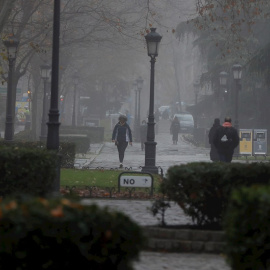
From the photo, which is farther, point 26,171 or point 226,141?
point 226,141

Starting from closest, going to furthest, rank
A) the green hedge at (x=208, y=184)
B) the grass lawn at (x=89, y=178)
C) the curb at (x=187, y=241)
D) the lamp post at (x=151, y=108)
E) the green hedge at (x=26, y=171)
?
1. the curb at (x=187, y=241)
2. the green hedge at (x=208, y=184)
3. the green hedge at (x=26, y=171)
4. the grass lawn at (x=89, y=178)
5. the lamp post at (x=151, y=108)

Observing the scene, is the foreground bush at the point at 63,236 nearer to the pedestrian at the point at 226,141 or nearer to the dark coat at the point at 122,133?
the pedestrian at the point at 226,141

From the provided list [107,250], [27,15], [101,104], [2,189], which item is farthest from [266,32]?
[107,250]

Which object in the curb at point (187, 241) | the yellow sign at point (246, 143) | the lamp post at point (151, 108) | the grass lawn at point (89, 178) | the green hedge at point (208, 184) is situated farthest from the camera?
the yellow sign at point (246, 143)

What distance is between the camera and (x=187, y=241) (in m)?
10.7

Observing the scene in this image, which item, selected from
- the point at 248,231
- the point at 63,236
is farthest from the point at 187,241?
the point at 63,236

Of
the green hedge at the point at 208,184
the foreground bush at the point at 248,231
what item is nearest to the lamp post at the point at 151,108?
the green hedge at the point at 208,184

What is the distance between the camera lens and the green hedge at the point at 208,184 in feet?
35.4

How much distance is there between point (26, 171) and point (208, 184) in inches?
105

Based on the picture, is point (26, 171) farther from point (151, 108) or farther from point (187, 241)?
point (151, 108)

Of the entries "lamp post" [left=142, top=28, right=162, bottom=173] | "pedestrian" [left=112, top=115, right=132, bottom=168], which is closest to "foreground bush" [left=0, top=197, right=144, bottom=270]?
"lamp post" [left=142, top=28, right=162, bottom=173]

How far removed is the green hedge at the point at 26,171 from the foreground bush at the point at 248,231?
5534 mm

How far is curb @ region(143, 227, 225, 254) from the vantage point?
1053 cm

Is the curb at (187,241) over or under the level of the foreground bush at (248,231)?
under
